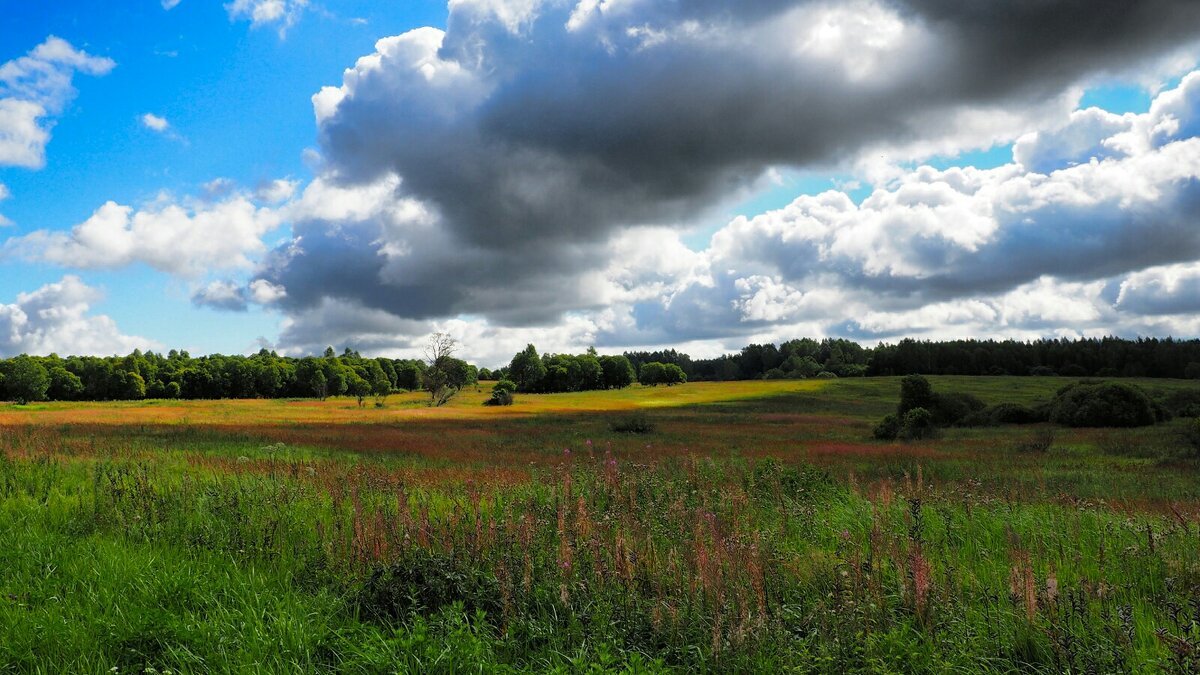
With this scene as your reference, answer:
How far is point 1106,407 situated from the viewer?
35.3 m

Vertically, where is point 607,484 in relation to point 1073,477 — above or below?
above

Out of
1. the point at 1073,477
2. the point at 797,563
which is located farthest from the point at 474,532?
the point at 1073,477

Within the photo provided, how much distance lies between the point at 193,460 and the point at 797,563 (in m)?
15.3

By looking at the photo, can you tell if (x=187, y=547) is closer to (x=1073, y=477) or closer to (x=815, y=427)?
(x=1073, y=477)

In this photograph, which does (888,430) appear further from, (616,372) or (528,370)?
(616,372)

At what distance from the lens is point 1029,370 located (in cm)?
11806

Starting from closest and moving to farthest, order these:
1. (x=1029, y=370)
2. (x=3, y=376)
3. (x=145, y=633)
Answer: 1. (x=145, y=633)
2. (x=3, y=376)
3. (x=1029, y=370)

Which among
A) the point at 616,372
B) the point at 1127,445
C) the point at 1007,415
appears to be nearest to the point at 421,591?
the point at 1127,445

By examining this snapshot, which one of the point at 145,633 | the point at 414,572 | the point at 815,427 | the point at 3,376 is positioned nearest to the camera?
the point at 145,633

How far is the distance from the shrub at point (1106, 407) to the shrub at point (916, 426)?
11.2m

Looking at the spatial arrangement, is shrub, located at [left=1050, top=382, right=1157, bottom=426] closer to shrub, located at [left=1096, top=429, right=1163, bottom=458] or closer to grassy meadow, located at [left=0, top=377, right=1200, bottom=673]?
shrub, located at [left=1096, top=429, right=1163, bottom=458]

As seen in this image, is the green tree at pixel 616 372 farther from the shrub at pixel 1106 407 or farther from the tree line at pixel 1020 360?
the shrub at pixel 1106 407

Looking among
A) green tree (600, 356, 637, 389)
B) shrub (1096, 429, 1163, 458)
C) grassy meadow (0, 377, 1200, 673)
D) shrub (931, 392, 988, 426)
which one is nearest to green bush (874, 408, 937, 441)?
shrub (931, 392, 988, 426)

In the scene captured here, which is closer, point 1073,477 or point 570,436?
point 1073,477
